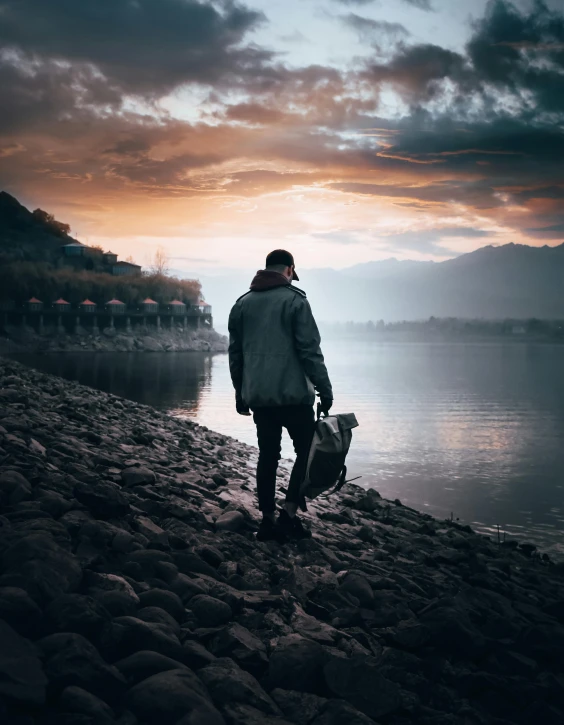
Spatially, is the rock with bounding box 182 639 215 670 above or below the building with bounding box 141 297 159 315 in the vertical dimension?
below

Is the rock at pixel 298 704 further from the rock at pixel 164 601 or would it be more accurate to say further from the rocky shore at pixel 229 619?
the rock at pixel 164 601

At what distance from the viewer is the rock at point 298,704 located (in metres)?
2.97

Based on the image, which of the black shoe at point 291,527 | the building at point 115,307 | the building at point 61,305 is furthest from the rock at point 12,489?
the building at point 115,307

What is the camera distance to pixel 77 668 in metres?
2.66

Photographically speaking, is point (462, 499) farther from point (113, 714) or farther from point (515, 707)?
point (113, 714)

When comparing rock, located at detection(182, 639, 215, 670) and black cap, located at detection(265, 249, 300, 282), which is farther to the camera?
black cap, located at detection(265, 249, 300, 282)

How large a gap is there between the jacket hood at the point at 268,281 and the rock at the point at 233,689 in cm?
321

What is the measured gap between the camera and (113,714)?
2.55 metres

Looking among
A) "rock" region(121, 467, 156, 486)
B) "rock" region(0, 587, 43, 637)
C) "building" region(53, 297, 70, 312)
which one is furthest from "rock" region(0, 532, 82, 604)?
"building" region(53, 297, 70, 312)

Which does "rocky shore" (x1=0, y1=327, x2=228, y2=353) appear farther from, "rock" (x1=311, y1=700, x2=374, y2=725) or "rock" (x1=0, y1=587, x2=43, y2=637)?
"rock" (x1=311, y1=700, x2=374, y2=725)

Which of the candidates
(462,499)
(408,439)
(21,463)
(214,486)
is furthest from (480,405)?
(21,463)

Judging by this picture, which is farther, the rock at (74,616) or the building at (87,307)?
the building at (87,307)

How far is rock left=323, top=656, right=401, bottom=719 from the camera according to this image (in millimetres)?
3158

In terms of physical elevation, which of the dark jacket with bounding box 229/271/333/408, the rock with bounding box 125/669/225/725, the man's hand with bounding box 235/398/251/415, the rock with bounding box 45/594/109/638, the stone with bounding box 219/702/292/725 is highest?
the dark jacket with bounding box 229/271/333/408
